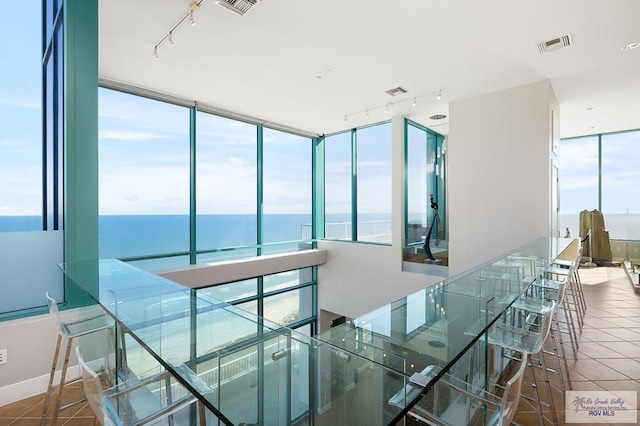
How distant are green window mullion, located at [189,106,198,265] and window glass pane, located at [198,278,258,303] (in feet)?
2.31

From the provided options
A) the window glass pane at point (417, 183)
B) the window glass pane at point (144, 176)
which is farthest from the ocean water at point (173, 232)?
the window glass pane at point (417, 183)

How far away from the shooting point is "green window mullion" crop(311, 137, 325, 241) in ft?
25.2

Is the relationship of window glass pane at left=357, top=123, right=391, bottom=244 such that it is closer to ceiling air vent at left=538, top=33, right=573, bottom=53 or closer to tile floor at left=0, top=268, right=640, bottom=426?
ceiling air vent at left=538, top=33, right=573, bottom=53

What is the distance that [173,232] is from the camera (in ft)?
16.9

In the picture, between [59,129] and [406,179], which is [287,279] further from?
[59,129]

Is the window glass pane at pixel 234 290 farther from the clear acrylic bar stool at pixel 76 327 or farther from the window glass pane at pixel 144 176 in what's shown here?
the clear acrylic bar stool at pixel 76 327

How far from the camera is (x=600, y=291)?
4980mm

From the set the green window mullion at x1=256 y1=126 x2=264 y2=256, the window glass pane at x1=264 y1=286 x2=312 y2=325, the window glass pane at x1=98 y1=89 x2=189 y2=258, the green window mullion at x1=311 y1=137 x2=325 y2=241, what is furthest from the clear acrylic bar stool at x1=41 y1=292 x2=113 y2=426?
the green window mullion at x1=311 y1=137 x2=325 y2=241

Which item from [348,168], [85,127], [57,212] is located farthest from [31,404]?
[348,168]

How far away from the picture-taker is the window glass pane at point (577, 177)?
24.2 ft

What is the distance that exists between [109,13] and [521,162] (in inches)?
204

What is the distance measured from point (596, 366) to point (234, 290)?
17.2 feet

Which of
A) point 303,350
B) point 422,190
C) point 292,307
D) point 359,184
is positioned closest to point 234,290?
point 292,307

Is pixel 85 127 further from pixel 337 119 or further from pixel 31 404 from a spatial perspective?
pixel 337 119
